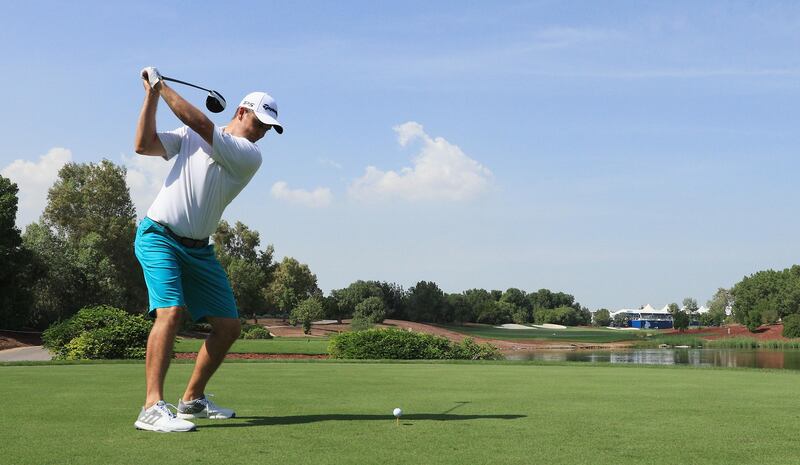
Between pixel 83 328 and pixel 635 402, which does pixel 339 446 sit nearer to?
pixel 635 402

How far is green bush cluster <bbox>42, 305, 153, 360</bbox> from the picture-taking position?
2289 cm

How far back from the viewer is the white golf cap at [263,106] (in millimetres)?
6051

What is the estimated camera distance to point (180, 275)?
236 inches

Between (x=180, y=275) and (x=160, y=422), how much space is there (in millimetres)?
1358

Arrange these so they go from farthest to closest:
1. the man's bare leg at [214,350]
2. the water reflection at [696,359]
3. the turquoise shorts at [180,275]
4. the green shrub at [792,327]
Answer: the green shrub at [792,327], the water reflection at [696,359], the man's bare leg at [214,350], the turquoise shorts at [180,275]

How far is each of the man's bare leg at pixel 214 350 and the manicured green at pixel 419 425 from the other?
455 mm

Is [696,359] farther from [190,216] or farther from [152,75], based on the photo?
[152,75]

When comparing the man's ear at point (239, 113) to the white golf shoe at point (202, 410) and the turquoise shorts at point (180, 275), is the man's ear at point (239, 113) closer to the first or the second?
the turquoise shorts at point (180, 275)

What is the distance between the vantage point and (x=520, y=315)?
153m

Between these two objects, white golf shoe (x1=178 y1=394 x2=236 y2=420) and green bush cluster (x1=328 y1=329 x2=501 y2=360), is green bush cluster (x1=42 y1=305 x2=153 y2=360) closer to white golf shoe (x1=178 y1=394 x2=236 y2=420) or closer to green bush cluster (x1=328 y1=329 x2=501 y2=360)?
green bush cluster (x1=328 y1=329 x2=501 y2=360)

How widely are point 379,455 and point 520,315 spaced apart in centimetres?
15150

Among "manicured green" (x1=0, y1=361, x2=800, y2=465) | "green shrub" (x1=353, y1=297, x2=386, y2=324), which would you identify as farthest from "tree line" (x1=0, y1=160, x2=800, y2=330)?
"manicured green" (x1=0, y1=361, x2=800, y2=465)

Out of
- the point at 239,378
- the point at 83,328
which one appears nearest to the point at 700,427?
the point at 239,378

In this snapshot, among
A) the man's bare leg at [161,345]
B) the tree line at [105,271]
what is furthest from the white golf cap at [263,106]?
the tree line at [105,271]
